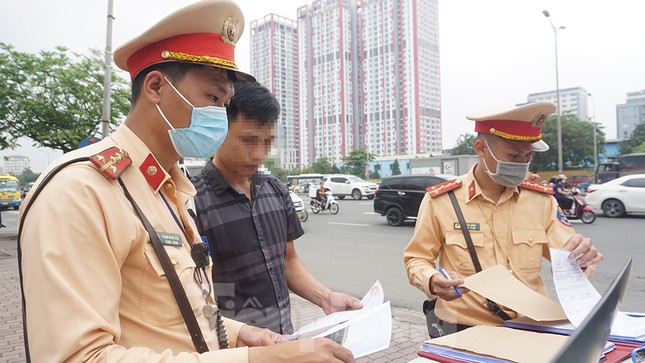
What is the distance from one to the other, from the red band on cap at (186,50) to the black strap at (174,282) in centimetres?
37

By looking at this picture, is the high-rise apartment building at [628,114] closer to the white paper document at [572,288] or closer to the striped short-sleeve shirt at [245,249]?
the white paper document at [572,288]

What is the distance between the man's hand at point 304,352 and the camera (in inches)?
32.3

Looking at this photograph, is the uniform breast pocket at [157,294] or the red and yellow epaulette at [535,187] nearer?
the uniform breast pocket at [157,294]

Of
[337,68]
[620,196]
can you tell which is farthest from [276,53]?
[337,68]

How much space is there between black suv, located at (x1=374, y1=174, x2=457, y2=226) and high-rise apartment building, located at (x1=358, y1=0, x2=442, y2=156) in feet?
169

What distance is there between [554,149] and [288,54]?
107ft

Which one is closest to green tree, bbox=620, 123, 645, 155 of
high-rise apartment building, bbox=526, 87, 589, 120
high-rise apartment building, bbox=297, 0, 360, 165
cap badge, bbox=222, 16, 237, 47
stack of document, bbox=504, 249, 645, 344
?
high-rise apartment building, bbox=526, 87, 589, 120

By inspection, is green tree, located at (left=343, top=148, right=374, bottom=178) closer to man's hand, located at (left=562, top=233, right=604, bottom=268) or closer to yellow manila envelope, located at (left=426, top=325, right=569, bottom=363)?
man's hand, located at (left=562, top=233, right=604, bottom=268)

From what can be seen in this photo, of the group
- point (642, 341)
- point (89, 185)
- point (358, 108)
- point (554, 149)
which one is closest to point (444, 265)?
point (642, 341)

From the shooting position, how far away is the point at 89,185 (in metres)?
0.82

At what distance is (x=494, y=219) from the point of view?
197cm

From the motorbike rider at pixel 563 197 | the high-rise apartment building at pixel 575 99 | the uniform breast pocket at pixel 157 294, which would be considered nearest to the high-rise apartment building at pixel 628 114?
the high-rise apartment building at pixel 575 99

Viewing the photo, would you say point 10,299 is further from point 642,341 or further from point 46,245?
point 642,341

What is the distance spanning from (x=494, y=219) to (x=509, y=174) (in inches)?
9.2
